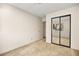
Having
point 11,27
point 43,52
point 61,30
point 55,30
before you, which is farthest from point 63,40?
point 11,27

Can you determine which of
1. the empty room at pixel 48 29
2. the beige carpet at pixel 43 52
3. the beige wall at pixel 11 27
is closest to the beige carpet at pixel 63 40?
the empty room at pixel 48 29

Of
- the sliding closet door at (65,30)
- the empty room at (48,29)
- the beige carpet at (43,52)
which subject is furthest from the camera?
the sliding closet door at (65,30)

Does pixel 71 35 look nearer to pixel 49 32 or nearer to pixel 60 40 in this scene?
pixel 60 40

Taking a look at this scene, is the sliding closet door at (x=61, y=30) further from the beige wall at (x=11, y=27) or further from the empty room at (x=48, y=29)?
the beige wall at (x=11, y=27)

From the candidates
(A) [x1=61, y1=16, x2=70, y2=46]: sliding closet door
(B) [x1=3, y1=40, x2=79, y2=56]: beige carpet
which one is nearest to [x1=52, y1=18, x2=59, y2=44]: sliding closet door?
(A) [x1=61, y1=16, x2=70, y2=46]: sliding closet door

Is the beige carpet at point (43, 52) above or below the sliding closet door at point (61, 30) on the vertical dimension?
below

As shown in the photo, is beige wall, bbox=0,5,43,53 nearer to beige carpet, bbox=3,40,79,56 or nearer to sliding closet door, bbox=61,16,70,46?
beige carpet, bbox=3,40,79,56

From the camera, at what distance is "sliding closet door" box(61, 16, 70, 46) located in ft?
15.4

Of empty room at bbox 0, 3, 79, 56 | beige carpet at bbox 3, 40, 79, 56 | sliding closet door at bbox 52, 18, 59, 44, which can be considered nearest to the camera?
beige carpet at bbox 3, 40, 79, 56

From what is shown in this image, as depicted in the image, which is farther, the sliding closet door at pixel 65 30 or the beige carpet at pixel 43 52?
the sliding closet door at pixel 65 30

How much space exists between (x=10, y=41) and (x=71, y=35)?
317cm

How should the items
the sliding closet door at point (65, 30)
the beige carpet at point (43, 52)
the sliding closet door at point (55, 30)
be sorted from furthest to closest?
1. the sliding closet door at point (55, 30)
2. the sliding closet door at point (65, 30)
3. the beige carpet at point (43, 52)

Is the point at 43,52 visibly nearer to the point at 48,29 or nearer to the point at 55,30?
the point at 55,30

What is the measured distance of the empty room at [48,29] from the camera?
3.59 metres
